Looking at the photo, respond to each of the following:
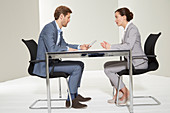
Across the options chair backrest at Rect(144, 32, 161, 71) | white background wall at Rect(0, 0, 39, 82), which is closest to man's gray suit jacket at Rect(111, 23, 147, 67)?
chair backrest at Rect(144, 32, 161, 71)

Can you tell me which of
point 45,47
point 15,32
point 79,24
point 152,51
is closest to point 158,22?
point 79,24

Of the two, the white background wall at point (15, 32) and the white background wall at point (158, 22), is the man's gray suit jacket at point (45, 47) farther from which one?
the white background wall at point (158, 22)

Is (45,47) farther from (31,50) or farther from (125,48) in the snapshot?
(125,48)

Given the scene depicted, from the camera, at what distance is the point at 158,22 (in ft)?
19.3

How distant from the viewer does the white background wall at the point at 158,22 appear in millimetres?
5598

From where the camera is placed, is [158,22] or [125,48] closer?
[125,48]

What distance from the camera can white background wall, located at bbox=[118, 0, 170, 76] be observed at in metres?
5.60

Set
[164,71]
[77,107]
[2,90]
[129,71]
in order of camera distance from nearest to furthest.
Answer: [129,71]
[77,107]
[2,90]
[164,71]

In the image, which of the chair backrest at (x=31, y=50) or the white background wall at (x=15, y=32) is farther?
the white background wall at (x=15, y=32)

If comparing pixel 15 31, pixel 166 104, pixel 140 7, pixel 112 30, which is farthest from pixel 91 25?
pixel 166 104

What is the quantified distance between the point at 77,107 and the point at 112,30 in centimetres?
494

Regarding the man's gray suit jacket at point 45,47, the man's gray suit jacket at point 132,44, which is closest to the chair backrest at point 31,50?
the man's gray suit jacket at point 45,47

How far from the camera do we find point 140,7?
6.61 meters

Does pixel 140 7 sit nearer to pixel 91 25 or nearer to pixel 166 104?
pixel 91 25
